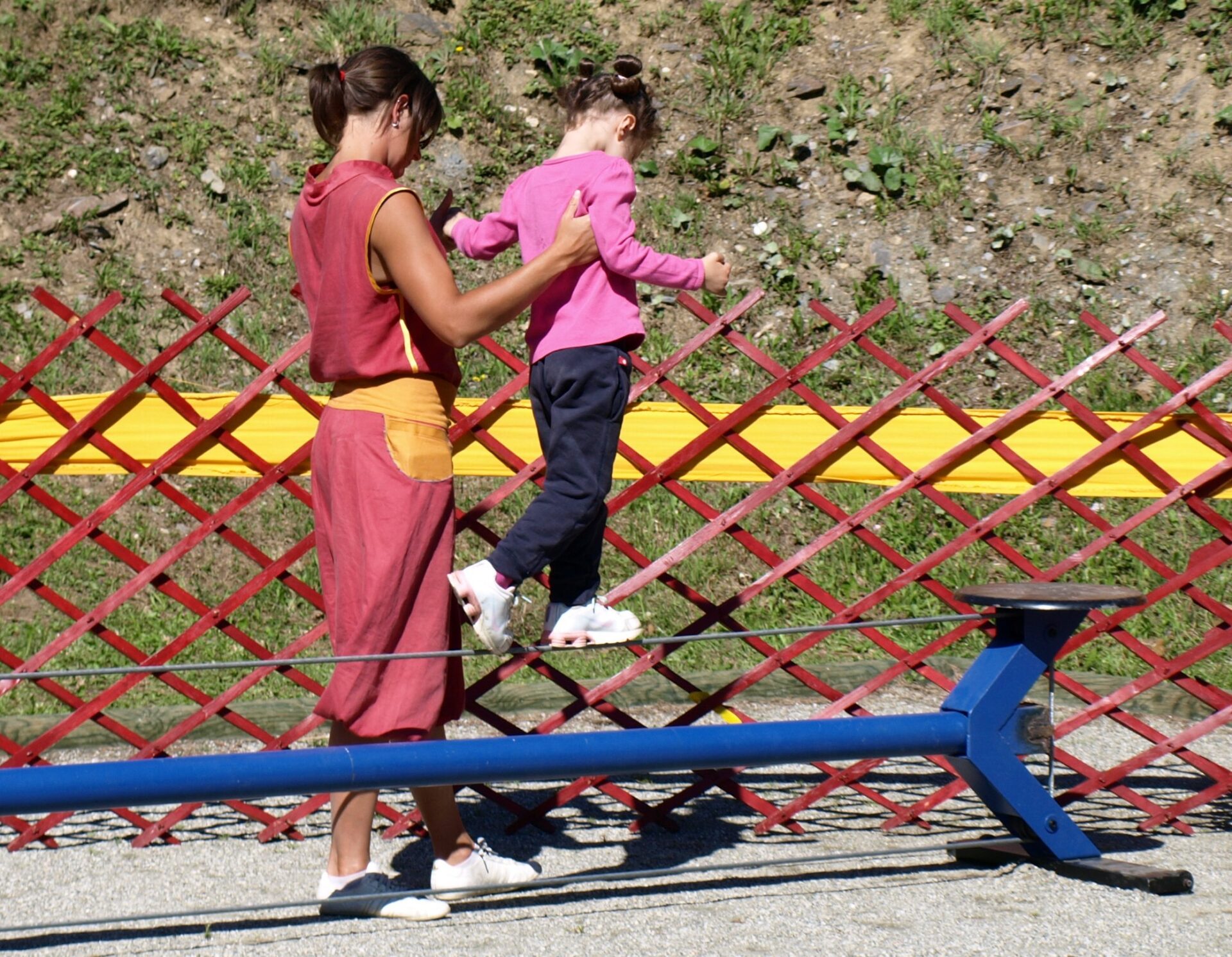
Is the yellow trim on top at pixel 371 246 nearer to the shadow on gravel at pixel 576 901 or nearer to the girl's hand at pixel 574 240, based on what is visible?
the girl's hand at pixel 574 240

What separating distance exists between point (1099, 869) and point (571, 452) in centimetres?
123

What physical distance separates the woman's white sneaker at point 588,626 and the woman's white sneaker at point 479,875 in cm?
40

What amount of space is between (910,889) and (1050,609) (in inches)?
22.7

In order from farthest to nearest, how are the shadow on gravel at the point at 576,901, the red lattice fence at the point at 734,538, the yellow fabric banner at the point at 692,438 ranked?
the yellow fabric banner at the point at 692,438 → the red lattice fence at the point at 734,538 → the shadow on gravel at the point at 576,901

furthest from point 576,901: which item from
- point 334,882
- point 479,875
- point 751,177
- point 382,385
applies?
point 751,177

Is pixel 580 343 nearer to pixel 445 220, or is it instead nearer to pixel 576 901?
pixel 445 220

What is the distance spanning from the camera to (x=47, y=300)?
9.41 ft

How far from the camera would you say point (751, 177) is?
6.03 m

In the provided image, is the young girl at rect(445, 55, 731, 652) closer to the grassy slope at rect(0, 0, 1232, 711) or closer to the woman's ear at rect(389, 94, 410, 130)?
the woman's ear at rect(389, 94, 410, 130)

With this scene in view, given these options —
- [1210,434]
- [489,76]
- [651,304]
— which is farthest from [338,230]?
[489,76]

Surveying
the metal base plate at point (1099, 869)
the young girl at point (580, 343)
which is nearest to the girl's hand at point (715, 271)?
the young girl at point (580, 343)

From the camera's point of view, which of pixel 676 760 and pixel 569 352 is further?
pixel 569 352

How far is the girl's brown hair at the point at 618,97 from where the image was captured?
8.34ft

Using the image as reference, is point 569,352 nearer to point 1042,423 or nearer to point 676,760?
point 676,760
